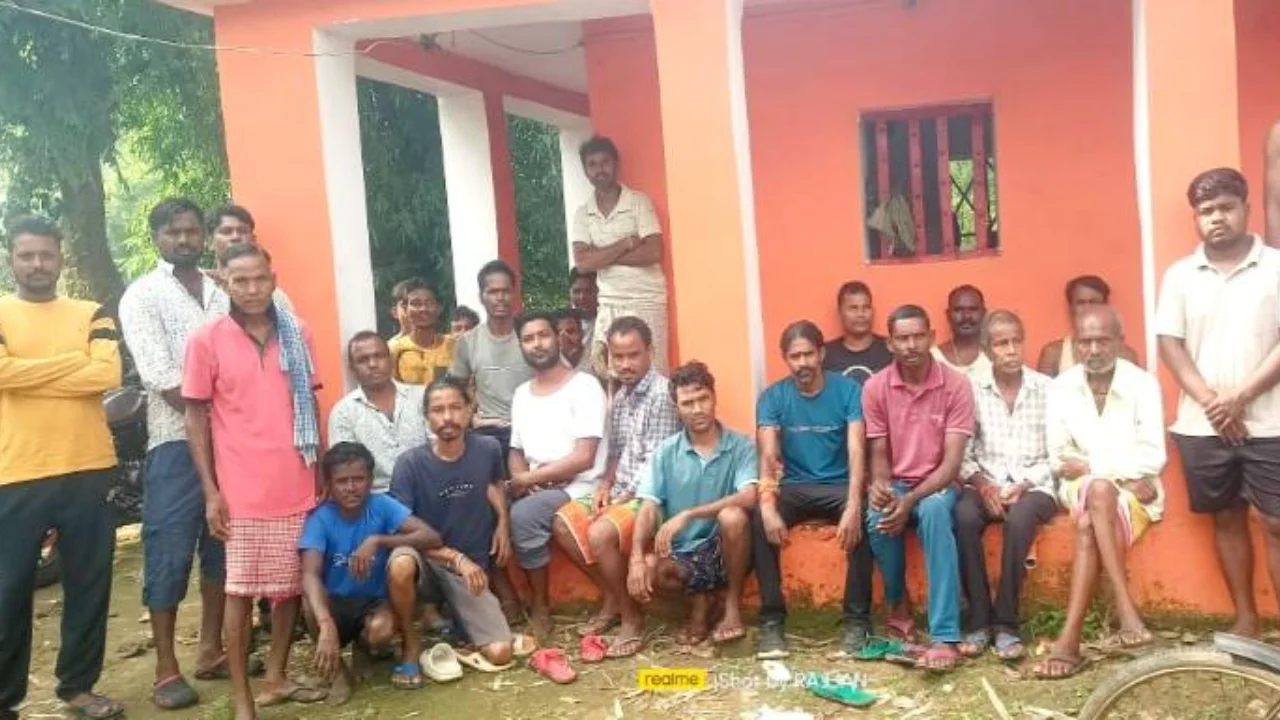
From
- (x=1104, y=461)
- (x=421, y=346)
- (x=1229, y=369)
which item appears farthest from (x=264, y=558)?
(x=1229, y=369)

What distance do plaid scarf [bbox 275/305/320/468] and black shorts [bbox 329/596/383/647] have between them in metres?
0.60

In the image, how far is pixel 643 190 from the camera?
7.26m

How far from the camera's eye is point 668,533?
4551mm

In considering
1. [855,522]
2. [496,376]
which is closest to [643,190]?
[496,376]

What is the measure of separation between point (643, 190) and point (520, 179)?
6154 mm

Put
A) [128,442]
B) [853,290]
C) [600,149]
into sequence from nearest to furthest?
[853,290] → [600,149] → [128,442]

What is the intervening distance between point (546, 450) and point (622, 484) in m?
0.39

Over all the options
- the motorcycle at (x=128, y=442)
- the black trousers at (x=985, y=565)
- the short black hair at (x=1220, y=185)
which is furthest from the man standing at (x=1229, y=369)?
the motorcycle at (x=128, y=442)

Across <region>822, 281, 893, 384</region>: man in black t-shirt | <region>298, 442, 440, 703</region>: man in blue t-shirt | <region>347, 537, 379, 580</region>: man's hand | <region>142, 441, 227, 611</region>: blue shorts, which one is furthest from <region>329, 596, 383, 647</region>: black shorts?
<region>822, 281, 893, 384</region>: man in black t-shirt

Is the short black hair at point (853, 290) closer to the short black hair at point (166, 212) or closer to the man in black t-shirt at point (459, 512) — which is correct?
the man in black t-shirt at point (459, 512)

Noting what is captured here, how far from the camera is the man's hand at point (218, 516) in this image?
4.17 metres

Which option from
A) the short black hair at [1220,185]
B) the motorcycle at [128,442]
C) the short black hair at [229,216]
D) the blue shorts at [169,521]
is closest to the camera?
the short black hair at [1220,185]

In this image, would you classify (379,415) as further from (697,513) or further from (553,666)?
(697,513)

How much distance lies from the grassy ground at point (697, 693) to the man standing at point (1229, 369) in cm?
50
